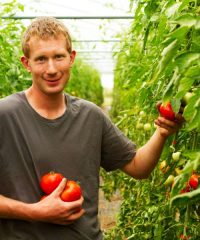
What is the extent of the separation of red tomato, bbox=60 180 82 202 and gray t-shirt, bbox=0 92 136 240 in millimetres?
A: 127

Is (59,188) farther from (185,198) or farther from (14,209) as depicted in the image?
A: (185,198)

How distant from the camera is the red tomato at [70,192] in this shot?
167 cm

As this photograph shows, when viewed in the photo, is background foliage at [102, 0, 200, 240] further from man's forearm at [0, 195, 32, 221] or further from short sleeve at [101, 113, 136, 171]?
man's forearm at [0, 195, 32, 221]

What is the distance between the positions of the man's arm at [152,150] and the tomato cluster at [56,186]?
0.32 meters

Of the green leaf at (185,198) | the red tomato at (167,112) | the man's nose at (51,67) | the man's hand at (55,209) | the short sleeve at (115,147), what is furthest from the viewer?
the short sleeve at (115,147)

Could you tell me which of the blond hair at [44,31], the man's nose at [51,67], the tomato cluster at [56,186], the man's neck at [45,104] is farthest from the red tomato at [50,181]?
the blond hair at [44,31]

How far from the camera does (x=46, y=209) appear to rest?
64.1 inches

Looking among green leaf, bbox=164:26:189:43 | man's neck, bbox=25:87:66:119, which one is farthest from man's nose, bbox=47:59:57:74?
green leaf, bbox=164:26:189:43

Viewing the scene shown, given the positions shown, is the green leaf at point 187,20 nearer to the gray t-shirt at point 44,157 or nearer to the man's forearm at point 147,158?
the man's forearm at point 147,158

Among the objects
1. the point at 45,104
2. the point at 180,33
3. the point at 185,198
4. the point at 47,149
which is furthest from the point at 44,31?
the point at 185,198

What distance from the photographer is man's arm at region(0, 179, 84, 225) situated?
1.63 m

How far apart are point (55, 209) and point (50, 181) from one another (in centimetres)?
10

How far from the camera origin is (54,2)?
9.20m

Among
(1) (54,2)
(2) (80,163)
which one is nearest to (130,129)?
(2) (80,163)
